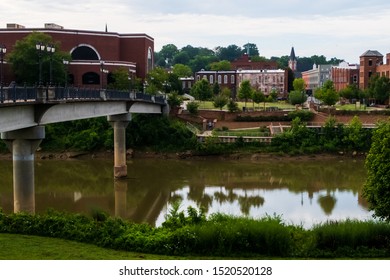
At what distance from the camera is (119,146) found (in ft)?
153

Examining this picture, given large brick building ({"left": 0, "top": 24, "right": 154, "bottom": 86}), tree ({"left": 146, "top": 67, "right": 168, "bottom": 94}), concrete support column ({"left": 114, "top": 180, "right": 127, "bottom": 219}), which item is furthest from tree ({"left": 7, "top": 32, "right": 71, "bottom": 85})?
concrete support column ({"left": 114, "top": 180, "right": 127, "bottom": 219})

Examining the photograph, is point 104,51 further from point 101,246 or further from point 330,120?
point 101,246

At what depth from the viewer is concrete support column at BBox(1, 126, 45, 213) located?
85.2ft

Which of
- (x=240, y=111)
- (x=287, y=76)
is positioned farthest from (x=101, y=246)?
(x=287, y=76)

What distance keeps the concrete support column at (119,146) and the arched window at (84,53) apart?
32.6 metres

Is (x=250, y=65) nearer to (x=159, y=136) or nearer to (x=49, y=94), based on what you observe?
(x=159, y=136)

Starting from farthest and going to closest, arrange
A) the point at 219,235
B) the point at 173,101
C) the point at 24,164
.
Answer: the point at 173,101 → the point at 24,164 → the point at 219,235

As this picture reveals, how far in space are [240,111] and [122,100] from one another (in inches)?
1073

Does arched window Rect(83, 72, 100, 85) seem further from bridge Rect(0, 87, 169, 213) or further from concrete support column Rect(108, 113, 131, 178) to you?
bridge Rect(0, 87, 169, 213)

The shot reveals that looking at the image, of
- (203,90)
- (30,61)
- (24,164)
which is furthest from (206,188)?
(203,90)

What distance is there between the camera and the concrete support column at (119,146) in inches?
1795

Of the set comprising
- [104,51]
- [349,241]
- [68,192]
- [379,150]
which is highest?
[104,51]

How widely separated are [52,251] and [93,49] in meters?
64.2

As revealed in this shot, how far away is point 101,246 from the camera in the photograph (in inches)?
706
